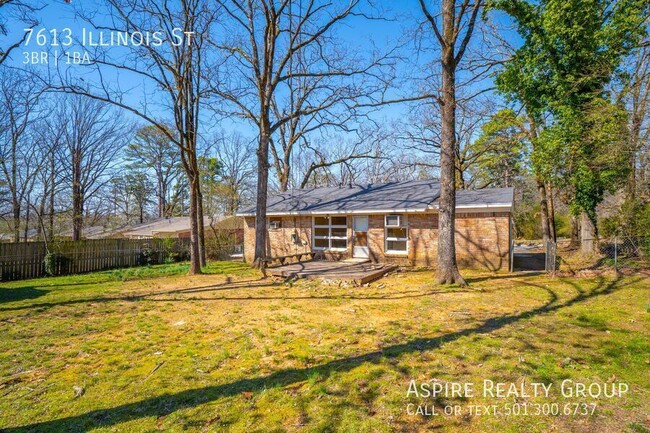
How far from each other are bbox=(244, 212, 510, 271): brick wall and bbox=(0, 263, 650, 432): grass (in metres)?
3.86

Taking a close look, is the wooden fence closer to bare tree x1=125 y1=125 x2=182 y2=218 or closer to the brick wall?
the brick wall

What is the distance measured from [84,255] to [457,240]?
1626 centimetres

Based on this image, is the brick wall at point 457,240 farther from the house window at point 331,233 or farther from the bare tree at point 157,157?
the bare tree at point 157,157

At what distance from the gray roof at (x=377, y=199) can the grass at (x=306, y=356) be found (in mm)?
5167

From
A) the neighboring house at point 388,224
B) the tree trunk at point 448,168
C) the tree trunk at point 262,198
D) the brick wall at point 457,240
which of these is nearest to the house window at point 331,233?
the neighboring house at point 388,224

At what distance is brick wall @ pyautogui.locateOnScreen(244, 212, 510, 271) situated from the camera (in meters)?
12.5

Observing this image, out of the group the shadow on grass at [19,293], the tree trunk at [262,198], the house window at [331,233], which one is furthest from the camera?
the house window at [331,233]

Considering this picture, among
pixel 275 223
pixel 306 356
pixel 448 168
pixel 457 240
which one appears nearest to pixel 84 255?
pixel 275 223

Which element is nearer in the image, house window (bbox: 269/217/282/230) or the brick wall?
the brick wall

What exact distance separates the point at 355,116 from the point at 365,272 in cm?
688

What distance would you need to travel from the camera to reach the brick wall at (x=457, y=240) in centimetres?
1252

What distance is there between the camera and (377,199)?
1562cm

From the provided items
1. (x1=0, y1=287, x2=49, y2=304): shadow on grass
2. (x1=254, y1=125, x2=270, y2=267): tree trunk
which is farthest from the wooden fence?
(x1=254, y1=125, x2=270, y2=267): tree trunk

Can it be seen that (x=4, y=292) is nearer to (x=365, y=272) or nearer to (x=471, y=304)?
(x=365, y=272)
